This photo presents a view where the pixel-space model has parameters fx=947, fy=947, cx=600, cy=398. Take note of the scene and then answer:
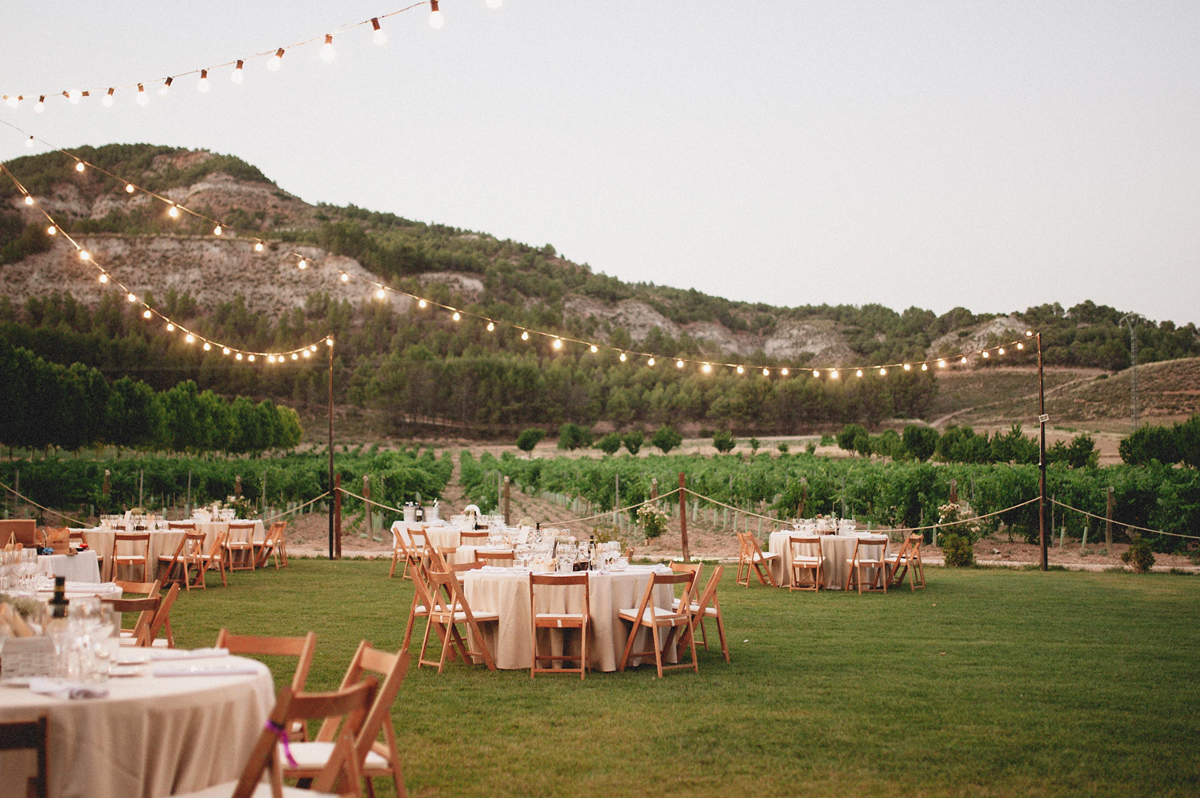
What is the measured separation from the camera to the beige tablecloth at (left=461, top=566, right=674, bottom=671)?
20.7ft

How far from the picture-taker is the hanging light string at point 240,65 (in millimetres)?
6258

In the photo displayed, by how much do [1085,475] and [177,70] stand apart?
1668 centimetres

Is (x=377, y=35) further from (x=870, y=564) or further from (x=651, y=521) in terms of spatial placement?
(x=651, y=521)

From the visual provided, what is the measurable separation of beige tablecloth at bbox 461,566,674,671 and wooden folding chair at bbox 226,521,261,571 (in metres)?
7.53

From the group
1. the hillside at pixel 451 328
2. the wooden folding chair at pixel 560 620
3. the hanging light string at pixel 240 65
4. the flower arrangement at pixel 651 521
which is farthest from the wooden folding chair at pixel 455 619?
the hillside at pixel 451 328

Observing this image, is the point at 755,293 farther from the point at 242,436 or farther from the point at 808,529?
the point at 808,529

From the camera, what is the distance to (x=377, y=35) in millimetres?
6516

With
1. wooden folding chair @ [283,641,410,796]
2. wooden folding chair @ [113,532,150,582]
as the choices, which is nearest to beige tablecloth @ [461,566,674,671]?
wooden folding chair @ [283,641,410,796]

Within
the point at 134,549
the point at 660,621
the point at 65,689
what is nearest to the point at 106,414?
the point at 134,549

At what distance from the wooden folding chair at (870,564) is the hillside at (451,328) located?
40168mm

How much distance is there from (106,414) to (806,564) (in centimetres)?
3273

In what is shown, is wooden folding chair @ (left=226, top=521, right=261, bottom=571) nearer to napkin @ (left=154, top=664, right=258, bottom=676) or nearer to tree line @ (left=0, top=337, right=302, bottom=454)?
napkin @ (left=154, top=664, right=258, bottom=676)

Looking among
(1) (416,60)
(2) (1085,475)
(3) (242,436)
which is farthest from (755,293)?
(1) (416,60)

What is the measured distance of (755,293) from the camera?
84.9 metres
